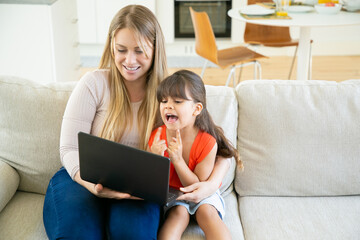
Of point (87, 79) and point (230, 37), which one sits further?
point (230, 37)

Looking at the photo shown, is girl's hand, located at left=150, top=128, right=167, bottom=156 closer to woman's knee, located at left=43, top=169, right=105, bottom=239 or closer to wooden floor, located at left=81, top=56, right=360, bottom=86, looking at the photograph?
woman's knee, located at left=43, top=169, right=105, bottom=239

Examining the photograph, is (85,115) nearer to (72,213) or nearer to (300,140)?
→ (72,213)

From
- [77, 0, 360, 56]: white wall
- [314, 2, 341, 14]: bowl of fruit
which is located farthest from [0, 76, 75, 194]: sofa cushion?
[77, 0, 360, 56]: white wall

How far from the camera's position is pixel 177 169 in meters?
1.48

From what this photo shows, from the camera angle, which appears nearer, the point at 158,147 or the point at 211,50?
the point at 158,147

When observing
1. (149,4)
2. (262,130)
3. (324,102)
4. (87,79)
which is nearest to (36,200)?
(87,79)

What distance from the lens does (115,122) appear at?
159 cm

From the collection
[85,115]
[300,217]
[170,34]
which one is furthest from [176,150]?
[170,34]

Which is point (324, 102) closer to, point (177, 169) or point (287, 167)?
point (287, 167)

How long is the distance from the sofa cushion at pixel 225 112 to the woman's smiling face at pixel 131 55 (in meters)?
0.29

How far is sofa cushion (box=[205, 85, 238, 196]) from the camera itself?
5.70 feet

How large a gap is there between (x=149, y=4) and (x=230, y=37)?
38.4 inches

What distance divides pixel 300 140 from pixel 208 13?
11.4ft

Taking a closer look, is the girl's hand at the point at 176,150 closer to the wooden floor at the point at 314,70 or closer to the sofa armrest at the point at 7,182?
the sofa armrest at the point at 7,182
